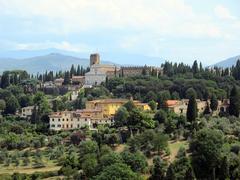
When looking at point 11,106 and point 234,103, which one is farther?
point 11,106

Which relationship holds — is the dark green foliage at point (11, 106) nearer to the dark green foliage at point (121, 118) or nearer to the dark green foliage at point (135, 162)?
the dark green foliage at point (121, 118)

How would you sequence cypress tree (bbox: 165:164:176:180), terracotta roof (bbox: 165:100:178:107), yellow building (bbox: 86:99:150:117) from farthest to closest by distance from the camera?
1. yellow building (bbox: 86:99:150:117)
2. terracotta roof (bbox: 165:100:178:107)
3. cypress tree (bbox: 165:164:176:180)

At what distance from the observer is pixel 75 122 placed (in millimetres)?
55312

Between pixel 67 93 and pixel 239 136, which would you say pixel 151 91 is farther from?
pixel 239 136

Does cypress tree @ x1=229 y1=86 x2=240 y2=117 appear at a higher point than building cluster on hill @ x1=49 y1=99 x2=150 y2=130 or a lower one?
higher

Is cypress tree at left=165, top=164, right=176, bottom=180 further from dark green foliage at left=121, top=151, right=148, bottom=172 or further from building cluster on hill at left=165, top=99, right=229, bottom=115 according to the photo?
building cluster on hill at left=165, top=99, right=229, bottom=115

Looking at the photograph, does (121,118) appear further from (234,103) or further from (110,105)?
(234,103)

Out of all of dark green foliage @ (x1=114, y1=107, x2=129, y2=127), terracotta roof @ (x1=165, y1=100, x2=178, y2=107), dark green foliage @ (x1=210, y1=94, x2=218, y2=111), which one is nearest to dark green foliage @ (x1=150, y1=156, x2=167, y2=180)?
dark green foliage @ (x1=114, y1=107, x2=129, y2=127)

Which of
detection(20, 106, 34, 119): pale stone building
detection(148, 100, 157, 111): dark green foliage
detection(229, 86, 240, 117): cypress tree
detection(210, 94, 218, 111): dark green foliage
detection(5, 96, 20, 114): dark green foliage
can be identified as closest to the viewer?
detection(229, 86, 240, 117): cypress tree

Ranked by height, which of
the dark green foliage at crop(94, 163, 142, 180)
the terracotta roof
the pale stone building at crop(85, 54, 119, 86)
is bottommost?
the dark green foliage at crop(94, 163, 142, 180)

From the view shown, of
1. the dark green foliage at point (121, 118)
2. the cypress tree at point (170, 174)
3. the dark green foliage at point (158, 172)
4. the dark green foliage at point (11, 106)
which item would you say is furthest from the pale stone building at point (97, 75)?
the cypress tree at point (170, 174)

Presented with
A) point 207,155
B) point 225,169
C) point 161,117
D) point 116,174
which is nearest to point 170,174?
point 207,155

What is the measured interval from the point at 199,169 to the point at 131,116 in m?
13.2

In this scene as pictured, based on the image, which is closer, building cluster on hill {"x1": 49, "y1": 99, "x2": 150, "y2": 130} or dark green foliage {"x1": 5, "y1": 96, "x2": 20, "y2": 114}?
building cluster on hill {"x1": 49, "y1": 99, "x2": 150, "y2": 130}
